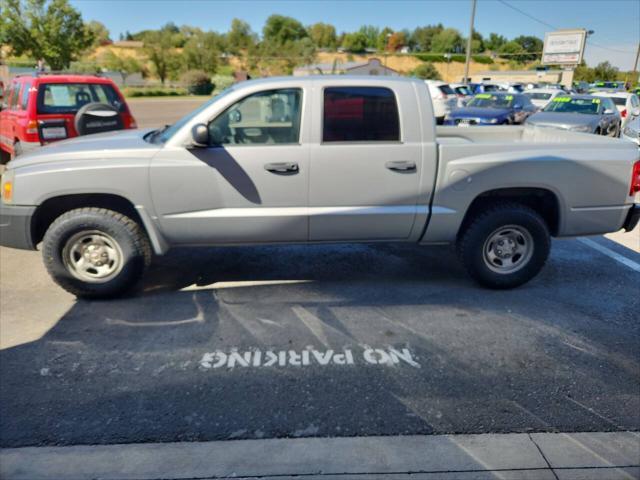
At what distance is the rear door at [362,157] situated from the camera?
416 cm

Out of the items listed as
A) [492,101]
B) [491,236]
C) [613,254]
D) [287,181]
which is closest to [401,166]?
[287,181]

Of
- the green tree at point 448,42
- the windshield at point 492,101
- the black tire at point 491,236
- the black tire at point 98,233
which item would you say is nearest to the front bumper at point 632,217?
the black tire at point 491,236

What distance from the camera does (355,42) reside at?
13612cm

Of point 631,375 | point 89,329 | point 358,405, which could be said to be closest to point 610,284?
point 631,375

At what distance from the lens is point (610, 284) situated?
4898 millimetres

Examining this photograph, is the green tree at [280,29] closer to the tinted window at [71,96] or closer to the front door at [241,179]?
the tinted window at [71,96]

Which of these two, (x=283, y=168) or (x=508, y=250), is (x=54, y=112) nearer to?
(x=283, y=168)

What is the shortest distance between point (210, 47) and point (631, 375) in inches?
3375

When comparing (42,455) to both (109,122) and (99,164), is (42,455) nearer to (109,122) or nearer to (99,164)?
(99,164)

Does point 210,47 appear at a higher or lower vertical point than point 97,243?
higher

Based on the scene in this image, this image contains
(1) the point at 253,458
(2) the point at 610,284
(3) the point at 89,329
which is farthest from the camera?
(2) the point at 610,284

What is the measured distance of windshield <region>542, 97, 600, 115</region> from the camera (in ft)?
42.6

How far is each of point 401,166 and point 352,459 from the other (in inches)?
98.8

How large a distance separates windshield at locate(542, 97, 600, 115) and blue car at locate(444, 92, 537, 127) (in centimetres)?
123
